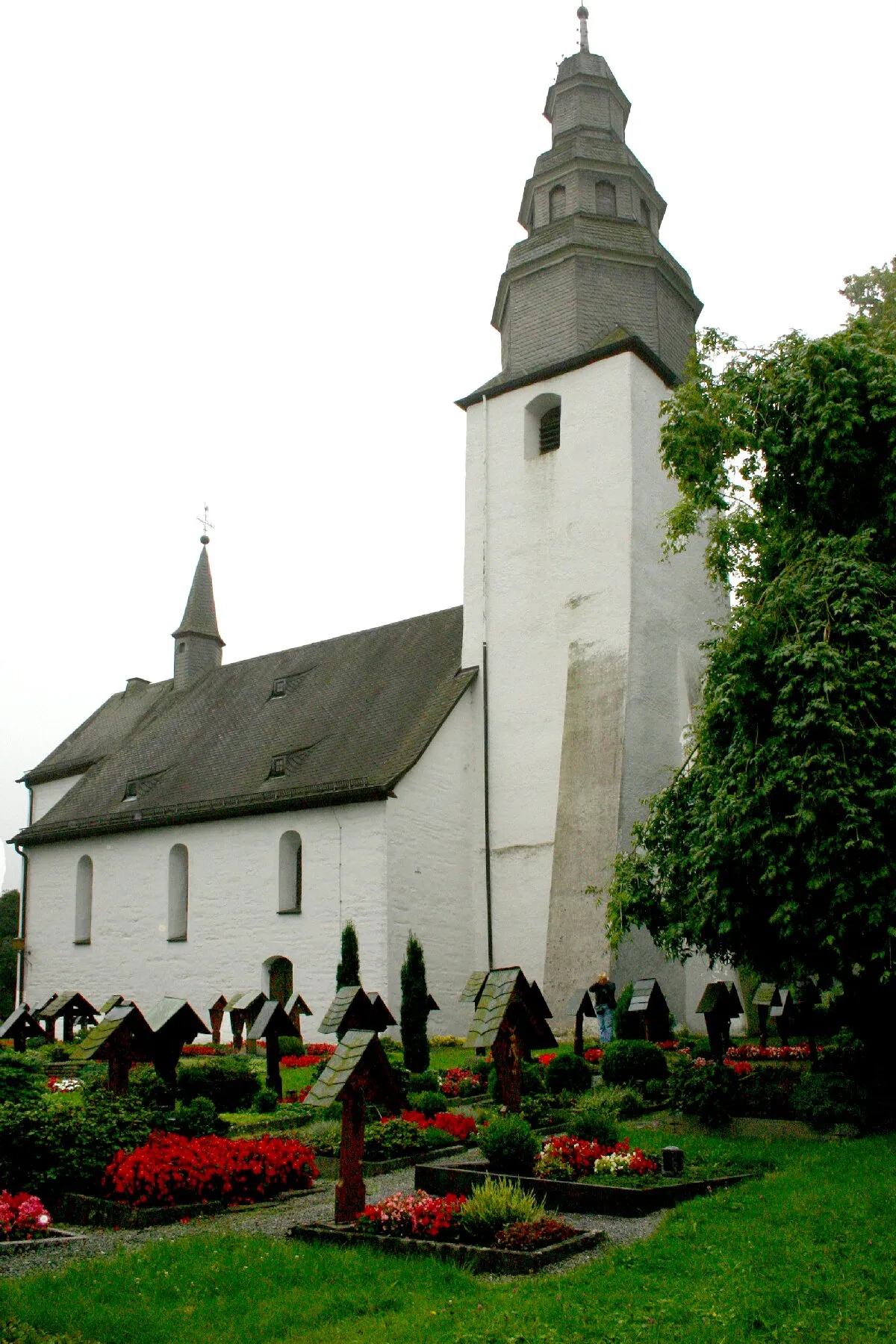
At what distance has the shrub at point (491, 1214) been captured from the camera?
6824 mm

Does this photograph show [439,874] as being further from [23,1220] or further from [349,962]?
[23,1220]

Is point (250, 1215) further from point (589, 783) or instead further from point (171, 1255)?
point (589, 783)

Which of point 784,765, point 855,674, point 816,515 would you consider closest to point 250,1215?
point 784,765

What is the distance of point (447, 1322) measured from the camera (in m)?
5.39

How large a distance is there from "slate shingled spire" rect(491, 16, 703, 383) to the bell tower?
47mm

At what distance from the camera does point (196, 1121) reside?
1041 centimetres

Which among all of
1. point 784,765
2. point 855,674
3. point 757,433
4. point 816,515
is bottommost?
point 784,765

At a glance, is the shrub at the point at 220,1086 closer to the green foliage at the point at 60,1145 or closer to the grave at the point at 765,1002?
the green foliage at the point at 60,1145

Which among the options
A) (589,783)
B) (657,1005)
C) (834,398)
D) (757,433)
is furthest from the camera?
(589,783)

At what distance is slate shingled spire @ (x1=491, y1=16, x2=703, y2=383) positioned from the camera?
25.6 m

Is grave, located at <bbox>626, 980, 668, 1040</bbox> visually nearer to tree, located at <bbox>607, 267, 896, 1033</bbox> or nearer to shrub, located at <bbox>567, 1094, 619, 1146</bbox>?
tree, located at <bbox>607, 267, 896, 1033</bbox>

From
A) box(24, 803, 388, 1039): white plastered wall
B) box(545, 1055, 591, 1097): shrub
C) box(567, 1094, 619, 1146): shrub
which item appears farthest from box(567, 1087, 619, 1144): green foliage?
box(24, 803, 388, 1039): white plastered wall

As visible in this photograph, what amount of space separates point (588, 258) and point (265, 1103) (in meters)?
19.9

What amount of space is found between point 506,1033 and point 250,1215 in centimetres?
319
